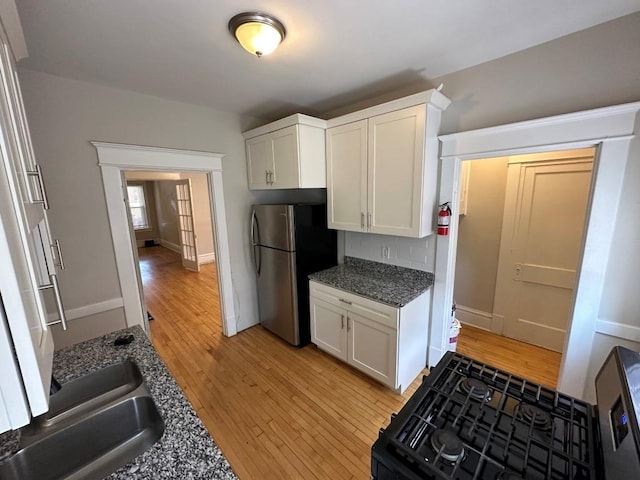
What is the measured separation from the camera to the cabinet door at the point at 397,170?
197cm

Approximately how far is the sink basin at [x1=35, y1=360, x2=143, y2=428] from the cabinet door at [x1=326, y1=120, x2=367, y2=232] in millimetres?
1900

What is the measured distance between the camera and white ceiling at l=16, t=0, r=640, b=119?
1300mm

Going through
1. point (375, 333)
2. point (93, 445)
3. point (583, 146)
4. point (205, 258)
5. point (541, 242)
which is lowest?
point (205, 258)

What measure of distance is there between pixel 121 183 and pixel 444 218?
2.73m

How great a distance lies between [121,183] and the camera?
2236 mm

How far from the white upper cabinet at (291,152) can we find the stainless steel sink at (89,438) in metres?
1.94

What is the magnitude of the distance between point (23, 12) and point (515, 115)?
2.84 meters

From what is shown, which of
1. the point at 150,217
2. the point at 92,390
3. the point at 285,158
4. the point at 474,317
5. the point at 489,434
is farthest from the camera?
the point at 150,217

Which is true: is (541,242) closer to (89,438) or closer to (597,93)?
(597,93)

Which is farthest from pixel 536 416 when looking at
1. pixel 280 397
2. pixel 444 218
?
pixel 280 397

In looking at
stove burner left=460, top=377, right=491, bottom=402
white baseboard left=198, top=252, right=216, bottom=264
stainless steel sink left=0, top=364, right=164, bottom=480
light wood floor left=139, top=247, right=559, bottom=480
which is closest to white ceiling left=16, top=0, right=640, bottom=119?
stove burner left=460, top=377, right=491, bottom=402

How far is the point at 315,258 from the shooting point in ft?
9.26

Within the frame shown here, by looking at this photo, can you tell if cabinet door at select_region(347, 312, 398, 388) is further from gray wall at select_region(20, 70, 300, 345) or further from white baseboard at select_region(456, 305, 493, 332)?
gray wall at select_region(20, 70, 300, 345)

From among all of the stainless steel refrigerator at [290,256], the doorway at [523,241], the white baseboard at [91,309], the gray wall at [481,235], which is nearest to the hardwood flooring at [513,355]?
the doorway at [523,241]
